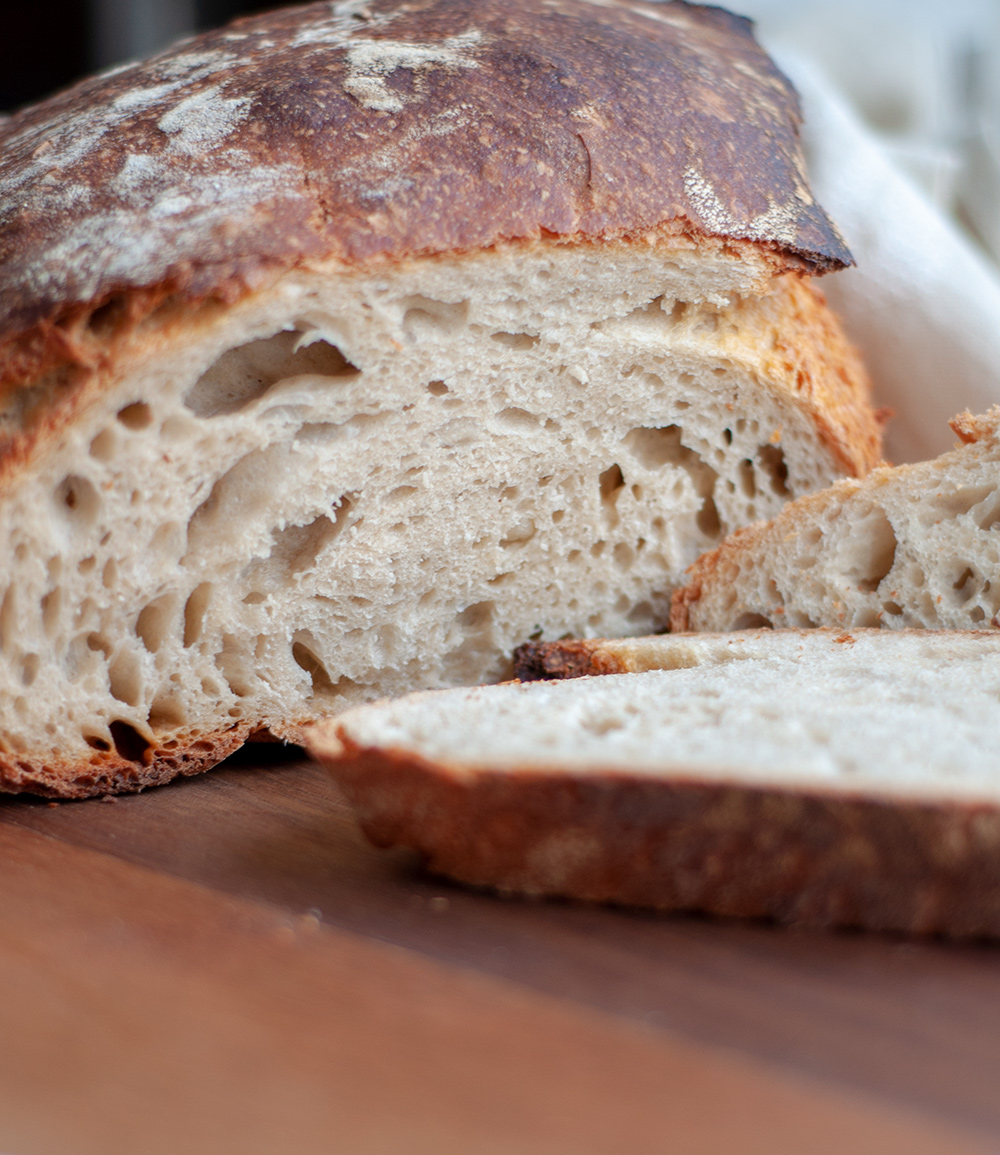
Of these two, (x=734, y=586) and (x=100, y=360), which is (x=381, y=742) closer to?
(x=100, y=360)

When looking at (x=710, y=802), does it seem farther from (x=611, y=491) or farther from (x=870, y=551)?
(x=611, y=491)

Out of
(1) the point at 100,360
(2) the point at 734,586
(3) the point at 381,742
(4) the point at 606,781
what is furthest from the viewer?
(2) the point at 734,586

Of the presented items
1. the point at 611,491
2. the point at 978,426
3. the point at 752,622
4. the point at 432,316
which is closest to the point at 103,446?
the point at 432,316

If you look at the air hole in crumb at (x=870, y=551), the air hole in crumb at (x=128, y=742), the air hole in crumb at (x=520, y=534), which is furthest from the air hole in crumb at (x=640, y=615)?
the air hole in crumb at (x=128, y=742)

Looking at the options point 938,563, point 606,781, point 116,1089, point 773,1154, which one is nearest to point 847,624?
point 938,563

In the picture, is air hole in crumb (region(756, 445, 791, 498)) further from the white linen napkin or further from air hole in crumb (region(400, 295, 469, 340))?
air hole in crumb (region(400, 295, 469, 340))
